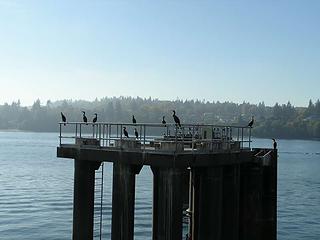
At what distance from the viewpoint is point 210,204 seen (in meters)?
21.3

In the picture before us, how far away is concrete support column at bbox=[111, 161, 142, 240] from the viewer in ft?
66.5

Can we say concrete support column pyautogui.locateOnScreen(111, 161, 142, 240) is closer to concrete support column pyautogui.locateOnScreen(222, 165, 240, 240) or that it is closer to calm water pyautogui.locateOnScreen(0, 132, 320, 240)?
concrete support column pyautogui.locateOnScreen(222, 165, 240, 240)

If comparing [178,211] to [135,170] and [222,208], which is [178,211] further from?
[222,208]

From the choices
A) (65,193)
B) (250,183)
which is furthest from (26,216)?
(250,183)

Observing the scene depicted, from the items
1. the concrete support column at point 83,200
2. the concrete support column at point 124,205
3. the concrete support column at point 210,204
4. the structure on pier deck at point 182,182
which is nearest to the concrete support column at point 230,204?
the structure on pier deck at point 182,182

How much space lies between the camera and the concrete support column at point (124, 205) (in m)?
20.3

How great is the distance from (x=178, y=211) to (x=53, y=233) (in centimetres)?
2728

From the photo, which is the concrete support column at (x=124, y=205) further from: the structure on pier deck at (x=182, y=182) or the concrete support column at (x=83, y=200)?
the concrete support column at (x=83, y=200)

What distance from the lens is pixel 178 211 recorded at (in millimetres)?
19156

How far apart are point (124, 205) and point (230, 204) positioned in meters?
5.08

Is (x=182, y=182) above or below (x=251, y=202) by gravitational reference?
above

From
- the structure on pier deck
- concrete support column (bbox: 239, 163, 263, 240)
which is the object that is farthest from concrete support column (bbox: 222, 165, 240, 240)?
concrete support column (bbox: 239, 163, 263, 240)

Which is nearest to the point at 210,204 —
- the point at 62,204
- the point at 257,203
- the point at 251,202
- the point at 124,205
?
the point at 251,202

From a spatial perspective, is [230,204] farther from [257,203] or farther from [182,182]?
[182,182]
